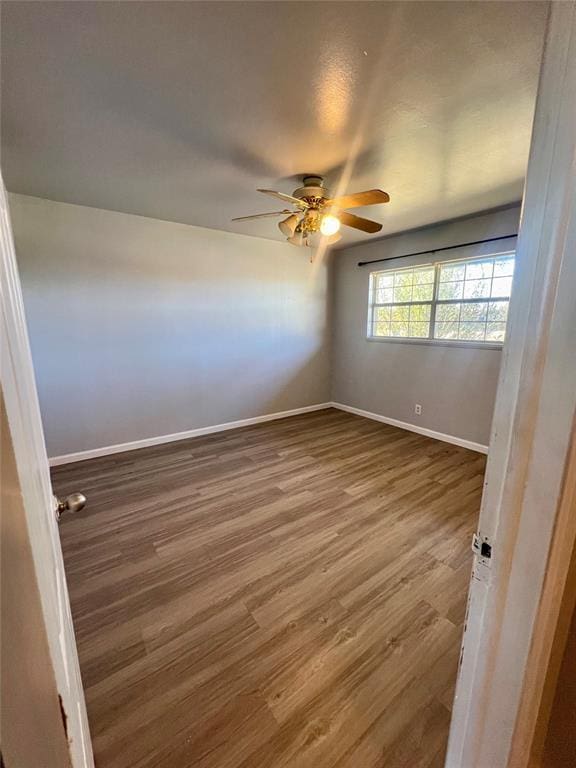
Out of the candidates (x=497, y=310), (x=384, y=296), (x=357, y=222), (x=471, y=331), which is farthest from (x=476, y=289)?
(x=357, y=222)

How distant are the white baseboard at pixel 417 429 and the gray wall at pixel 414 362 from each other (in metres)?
0.05

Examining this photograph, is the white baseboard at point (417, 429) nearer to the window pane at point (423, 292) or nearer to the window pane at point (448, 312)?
the window pane at point (448, 312)

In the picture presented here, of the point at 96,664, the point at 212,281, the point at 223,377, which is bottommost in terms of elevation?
the point at 96,664

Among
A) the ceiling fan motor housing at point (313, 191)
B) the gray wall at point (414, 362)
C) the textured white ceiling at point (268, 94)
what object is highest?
the textured white ceiling at point (268, 94)

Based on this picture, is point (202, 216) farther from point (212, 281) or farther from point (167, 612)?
point (167, 612)

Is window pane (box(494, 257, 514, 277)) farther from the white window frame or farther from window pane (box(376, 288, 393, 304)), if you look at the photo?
window pane (box(376, 288, 393, 304))

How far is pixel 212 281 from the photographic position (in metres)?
3.65

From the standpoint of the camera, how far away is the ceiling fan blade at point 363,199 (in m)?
1.91

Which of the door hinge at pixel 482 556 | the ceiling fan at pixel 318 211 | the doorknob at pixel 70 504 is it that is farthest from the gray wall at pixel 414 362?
the doorknob at pixel 70 504

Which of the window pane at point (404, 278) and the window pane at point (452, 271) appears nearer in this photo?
the window pane at point (452, 271)

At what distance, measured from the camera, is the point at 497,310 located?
309 cm

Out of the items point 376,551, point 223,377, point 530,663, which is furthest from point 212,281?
point 530,663

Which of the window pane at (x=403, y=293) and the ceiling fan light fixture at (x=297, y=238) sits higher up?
the ceiling fan light fixture at (x=297, y=238)

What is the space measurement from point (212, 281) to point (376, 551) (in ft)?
10.2
